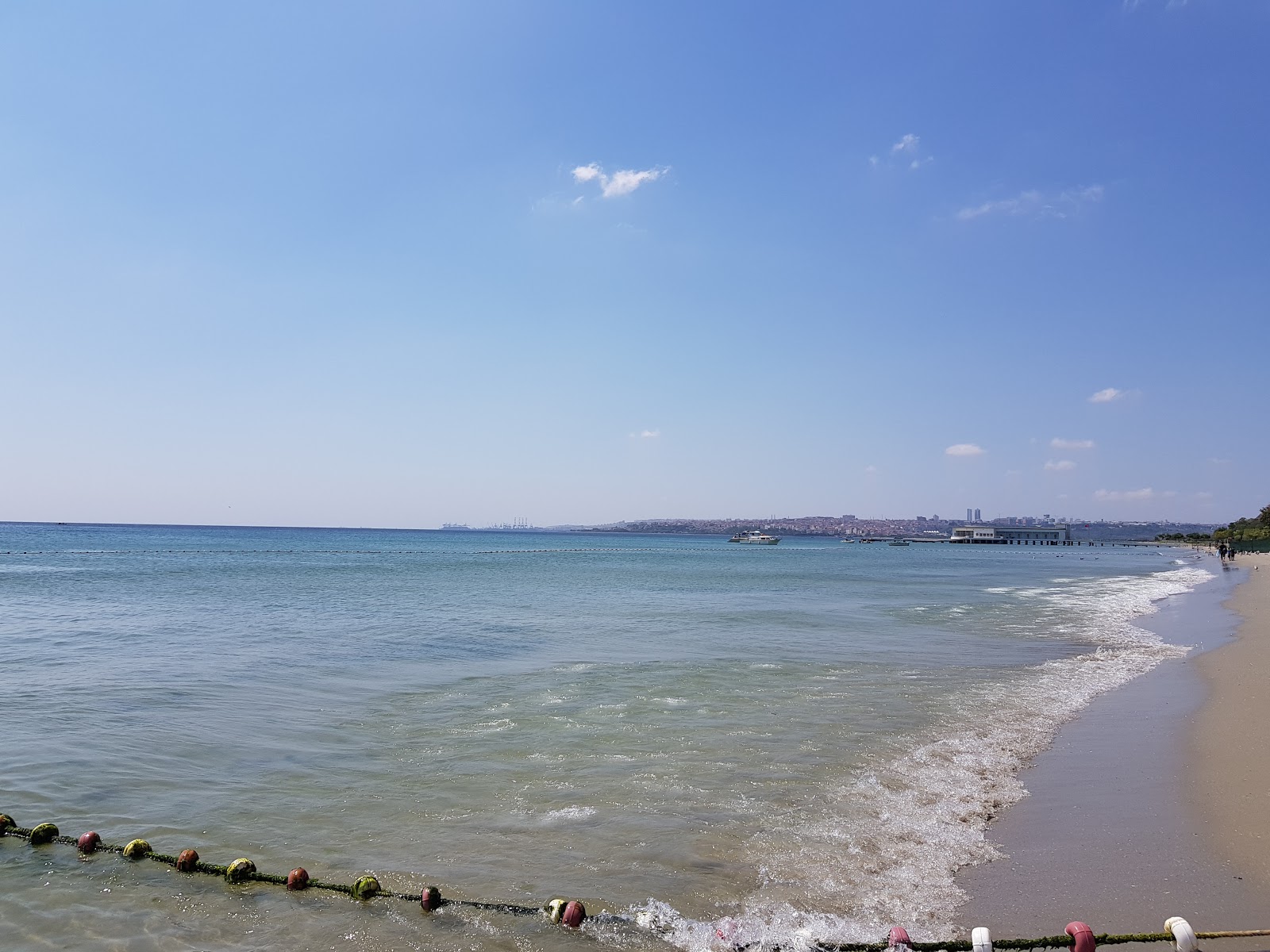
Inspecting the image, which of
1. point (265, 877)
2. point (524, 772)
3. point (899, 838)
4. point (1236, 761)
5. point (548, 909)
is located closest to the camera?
point (548, 909)

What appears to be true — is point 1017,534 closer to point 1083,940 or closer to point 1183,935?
point 1183,935

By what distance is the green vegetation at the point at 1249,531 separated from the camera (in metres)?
118

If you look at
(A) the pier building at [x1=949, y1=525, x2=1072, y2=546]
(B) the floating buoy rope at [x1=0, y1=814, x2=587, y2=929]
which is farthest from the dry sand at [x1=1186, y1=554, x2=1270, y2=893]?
(A) the pier building at [x1=949, y1=525, x2=1072, y2=546]

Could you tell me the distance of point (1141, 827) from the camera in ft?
22.9

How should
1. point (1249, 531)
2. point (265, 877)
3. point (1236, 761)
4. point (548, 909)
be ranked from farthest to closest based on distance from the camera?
1. point (1249, 531)
2. point (1236, 761)
3. point (265, 877)
4. point (548, 909)

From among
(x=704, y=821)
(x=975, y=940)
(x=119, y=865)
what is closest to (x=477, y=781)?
(x=704, y=821)

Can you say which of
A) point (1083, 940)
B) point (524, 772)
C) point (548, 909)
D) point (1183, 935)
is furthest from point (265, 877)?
point (1183, 935)

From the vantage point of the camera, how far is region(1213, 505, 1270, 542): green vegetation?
118125 mm

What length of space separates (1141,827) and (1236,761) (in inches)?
123

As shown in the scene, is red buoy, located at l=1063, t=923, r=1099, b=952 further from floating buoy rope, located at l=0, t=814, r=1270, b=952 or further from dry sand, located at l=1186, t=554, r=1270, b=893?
dry sand, located at l=1186, t=554, r=1270, b=893

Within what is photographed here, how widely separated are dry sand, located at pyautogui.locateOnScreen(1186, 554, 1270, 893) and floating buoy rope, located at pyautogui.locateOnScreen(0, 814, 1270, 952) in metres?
1.13

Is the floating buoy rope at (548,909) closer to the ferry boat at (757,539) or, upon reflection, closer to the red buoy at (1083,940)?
the red buoy at (1083,940)

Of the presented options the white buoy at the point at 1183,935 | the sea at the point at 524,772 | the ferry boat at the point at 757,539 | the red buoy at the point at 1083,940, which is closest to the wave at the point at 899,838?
the sea at the point at 524,772

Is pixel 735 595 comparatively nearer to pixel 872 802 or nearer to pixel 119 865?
pixel 872 802
